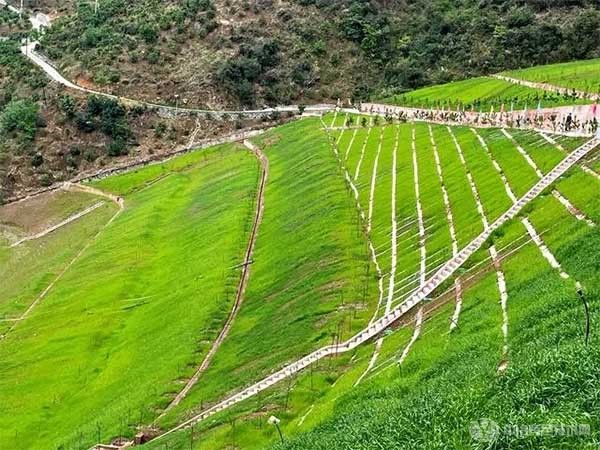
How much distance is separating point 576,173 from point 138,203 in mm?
62546

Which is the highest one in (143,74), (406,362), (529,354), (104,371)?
(143,74)

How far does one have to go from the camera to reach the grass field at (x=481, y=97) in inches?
3314

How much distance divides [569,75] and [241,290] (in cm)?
5171

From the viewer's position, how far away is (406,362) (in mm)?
37156

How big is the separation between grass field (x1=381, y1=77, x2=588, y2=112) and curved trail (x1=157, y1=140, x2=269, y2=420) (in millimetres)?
23135

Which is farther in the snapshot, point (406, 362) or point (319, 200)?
point (319, 200)

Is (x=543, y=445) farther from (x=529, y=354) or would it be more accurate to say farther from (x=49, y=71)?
(x=49, y=71)

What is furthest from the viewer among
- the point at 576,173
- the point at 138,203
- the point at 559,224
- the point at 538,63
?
the point at 538,63

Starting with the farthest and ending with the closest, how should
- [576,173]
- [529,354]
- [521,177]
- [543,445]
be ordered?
[521,177] → [576,173] → [529,354] → [543,445]

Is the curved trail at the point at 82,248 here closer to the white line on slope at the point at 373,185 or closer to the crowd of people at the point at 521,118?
the white line on slope at the point at 373,185

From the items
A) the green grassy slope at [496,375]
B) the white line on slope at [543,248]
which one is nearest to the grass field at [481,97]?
the white line on slope at [543,248]

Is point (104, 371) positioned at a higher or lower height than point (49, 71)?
lower

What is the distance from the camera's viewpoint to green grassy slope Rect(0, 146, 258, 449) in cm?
5262

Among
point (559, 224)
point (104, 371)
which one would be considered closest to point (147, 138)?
point (104, 371)
